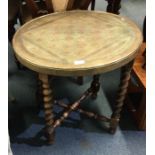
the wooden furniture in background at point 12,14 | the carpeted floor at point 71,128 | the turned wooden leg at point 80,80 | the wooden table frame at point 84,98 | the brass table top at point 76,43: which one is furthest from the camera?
the turned wooden leg at point 80,80

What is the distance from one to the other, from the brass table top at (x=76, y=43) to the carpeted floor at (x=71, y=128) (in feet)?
1.89

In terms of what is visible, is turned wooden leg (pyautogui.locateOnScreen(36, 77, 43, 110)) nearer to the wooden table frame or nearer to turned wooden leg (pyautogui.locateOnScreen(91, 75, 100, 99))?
the wooden table frame

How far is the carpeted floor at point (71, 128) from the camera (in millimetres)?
1380

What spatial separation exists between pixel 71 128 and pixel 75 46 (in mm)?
609

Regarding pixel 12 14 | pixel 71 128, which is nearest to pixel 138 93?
pixel 71 128

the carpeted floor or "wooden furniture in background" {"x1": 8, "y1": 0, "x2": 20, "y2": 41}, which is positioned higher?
"wooden furniture in background" {"x1": 8, "y1": 0, "x2": 20, "y2": 41}

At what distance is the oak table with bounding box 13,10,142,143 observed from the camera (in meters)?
0.98

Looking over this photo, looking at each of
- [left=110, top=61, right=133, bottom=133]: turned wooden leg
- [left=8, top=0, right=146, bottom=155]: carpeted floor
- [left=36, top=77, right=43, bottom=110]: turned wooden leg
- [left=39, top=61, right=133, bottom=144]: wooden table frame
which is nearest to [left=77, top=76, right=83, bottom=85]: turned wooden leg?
[left=8, top=0, right=146, bottom=155]: carpeted floor

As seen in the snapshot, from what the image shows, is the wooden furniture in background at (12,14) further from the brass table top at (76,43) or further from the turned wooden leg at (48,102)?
the turned wooden leg at (48,102)

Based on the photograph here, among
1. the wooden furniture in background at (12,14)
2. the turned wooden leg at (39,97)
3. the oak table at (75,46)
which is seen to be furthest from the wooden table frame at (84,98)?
the wooden furniture in background at (12,14)

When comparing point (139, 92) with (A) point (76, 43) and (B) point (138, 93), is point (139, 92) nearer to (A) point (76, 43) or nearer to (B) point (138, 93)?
(B) point (138, 93)

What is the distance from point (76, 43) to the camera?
3.59ft
